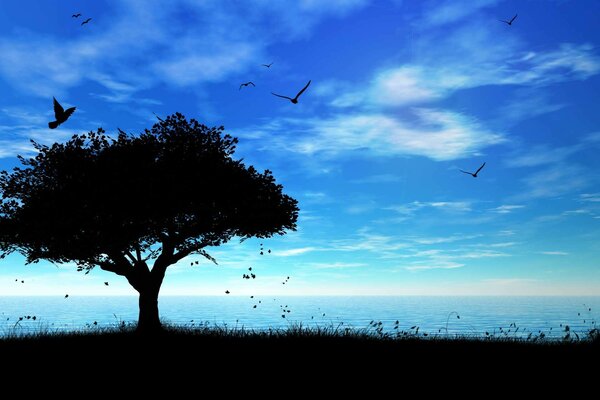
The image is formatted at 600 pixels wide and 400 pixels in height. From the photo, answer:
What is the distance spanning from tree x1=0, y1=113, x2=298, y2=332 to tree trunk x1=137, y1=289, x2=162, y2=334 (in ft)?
0.21

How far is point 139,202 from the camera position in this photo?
31.3 metres

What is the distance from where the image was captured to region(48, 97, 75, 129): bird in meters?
17.5

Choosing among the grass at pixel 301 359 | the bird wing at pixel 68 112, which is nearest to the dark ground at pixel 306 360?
the grass at pixel 301 359

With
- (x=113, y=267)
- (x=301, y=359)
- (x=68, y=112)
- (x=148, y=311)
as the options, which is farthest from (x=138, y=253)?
(x=301, y=359)

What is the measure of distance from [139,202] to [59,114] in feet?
45.6

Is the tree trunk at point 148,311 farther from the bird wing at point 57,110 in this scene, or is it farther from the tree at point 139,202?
the bird wing at point 57,110

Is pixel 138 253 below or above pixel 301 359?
above

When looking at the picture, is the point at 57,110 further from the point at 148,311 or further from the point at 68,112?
the point at 148,311

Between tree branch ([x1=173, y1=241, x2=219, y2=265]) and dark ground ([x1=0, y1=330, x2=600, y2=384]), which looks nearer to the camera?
dark ground ([x1=0, y1=330, x2=600, y2=384])

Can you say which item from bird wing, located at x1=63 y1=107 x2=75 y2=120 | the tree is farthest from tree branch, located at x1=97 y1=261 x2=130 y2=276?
bird wing, located at x1=63 y1=107 x2=75 y2=120

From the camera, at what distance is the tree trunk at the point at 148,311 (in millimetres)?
32191

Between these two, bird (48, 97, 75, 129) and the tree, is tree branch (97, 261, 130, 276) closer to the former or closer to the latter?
the tree

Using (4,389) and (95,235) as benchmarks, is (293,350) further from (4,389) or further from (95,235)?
(95,235)

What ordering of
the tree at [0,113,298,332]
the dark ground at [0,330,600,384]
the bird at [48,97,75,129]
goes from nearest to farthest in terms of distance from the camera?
the dark ground at [0,330,600,384] → the bird at [48,97,75,129] → the tree at [0,113,298,332]
